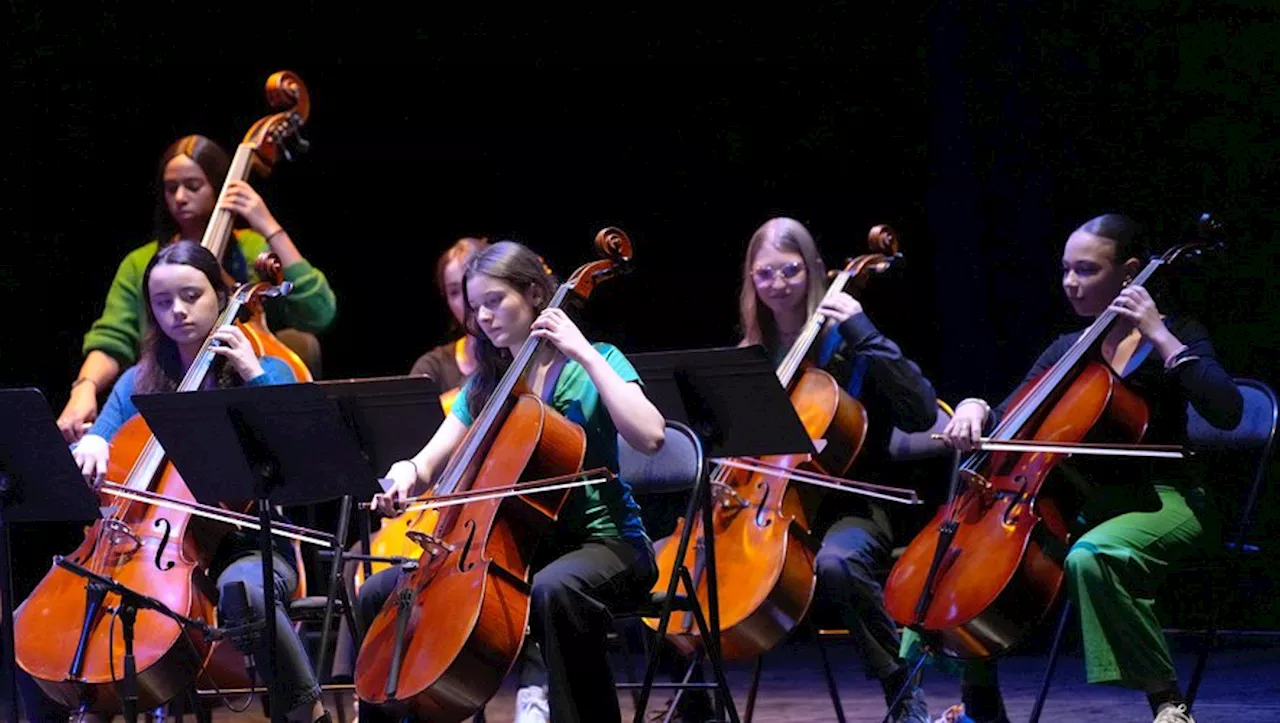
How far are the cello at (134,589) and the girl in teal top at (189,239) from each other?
83 centimetres

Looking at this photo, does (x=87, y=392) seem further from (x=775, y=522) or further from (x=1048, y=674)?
(x=1048, y=674)

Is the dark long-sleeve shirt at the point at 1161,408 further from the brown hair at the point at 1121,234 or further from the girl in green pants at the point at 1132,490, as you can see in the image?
the brown hair at the point at 1121,234

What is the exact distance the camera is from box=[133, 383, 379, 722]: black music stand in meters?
2.79

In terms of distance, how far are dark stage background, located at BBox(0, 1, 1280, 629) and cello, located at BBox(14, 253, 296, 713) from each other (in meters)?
2.18

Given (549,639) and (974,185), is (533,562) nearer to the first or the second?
(549,639)

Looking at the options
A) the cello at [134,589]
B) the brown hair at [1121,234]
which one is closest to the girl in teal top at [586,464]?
the cello at [134,589]

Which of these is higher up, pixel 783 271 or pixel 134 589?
pixel 783 271

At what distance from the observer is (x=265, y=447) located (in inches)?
112

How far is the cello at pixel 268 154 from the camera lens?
12.0 feet

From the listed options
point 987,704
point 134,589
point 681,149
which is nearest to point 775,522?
point 987,704

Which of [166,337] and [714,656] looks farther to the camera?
[166,337]

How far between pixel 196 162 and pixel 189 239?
0.19m

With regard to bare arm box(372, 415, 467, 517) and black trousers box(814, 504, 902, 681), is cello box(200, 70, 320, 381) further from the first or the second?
black trousers box(814, 504, 902, 681)

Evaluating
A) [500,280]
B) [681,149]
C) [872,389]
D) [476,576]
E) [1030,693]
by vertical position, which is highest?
[681,149]
